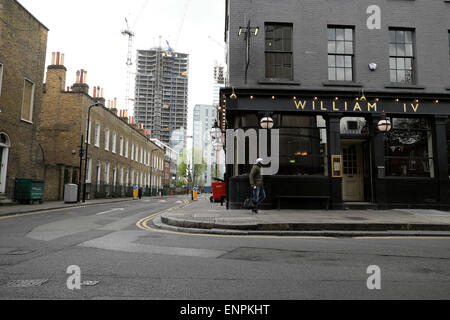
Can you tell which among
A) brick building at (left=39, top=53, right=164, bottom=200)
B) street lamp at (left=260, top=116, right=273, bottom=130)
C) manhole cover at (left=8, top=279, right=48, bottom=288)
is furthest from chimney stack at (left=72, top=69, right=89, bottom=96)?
manhole cover at (left=8, top=279, right=48, bottom=288)

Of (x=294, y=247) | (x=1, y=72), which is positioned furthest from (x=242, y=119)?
(x=1, y=72)

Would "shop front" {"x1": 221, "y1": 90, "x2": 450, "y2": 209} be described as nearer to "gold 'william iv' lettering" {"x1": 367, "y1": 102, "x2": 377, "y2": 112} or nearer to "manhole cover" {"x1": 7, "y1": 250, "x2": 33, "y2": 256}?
"gold 'william iv' lettering" {"x1": 367, "y1": 102, "x2": 377, "y2": 112}

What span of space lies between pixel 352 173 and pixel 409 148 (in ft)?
8.26

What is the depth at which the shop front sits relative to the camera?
12844mm

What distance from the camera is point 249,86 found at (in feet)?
43.2

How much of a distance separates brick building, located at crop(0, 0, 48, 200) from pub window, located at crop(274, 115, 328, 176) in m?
14.6

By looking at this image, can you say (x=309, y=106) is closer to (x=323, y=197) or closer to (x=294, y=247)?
(x=323, y=197)

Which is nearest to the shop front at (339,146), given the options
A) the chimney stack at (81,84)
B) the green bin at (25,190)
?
the green bin at (25,190)

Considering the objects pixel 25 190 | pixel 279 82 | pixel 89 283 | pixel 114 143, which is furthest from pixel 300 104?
pixel 114 143

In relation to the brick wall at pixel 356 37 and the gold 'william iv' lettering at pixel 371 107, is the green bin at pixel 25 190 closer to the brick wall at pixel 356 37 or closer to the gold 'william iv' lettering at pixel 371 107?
the brick wall at pixel 356 37

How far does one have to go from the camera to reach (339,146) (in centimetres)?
1313

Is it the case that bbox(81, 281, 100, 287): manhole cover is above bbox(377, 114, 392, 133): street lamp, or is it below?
below

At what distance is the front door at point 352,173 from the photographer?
14.0 metres

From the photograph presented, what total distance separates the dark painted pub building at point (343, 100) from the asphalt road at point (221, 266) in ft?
19.8
